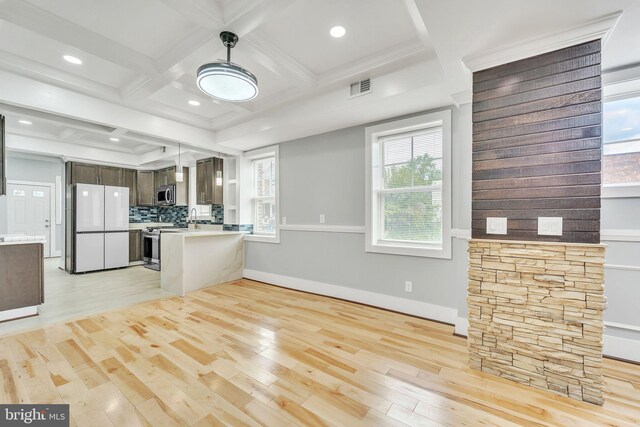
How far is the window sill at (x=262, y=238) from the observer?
4637mm

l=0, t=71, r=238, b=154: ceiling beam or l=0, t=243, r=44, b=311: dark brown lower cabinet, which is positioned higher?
l=0, t=71, r=238, b=154: ceiling beam

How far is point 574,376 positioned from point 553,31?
226 cm

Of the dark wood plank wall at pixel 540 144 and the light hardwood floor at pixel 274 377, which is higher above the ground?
the dark wood plank wall at pixel 540 144

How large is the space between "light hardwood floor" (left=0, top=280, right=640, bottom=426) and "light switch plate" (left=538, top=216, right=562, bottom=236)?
1.08 meters

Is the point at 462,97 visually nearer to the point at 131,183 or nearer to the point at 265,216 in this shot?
the point at 265,216

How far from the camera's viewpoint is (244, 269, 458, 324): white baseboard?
9.91ft

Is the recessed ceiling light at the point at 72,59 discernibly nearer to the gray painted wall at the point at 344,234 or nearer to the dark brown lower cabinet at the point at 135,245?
the gray painted wall at the point at 344,234

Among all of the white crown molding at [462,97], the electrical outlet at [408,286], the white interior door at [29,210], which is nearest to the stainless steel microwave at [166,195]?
the white interior door at [29,210]

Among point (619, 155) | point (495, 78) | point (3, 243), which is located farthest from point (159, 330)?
point (619, 155)

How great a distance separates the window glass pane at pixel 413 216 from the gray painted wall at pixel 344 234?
0.24 meters

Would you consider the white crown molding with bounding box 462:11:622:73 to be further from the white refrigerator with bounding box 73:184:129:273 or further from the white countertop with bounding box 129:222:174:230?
the white countertop with bounding box 129:222:174:230

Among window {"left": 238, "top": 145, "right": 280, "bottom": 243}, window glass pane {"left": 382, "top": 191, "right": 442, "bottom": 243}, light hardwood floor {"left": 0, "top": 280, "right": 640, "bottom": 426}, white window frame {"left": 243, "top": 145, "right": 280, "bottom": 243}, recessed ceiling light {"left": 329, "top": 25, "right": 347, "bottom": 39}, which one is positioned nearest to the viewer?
light hardwood floor {"left": 0, "top": 280, "right": 640, "bottom": 426}

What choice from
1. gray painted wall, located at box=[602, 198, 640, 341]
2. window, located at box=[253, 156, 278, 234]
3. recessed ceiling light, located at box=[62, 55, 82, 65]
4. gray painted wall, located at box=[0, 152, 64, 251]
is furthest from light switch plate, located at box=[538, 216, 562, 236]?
gray painted wall, located at box=[0, 152, 64, 251]

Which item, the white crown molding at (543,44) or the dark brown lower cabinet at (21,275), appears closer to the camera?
the white crown molding at (543,44)
